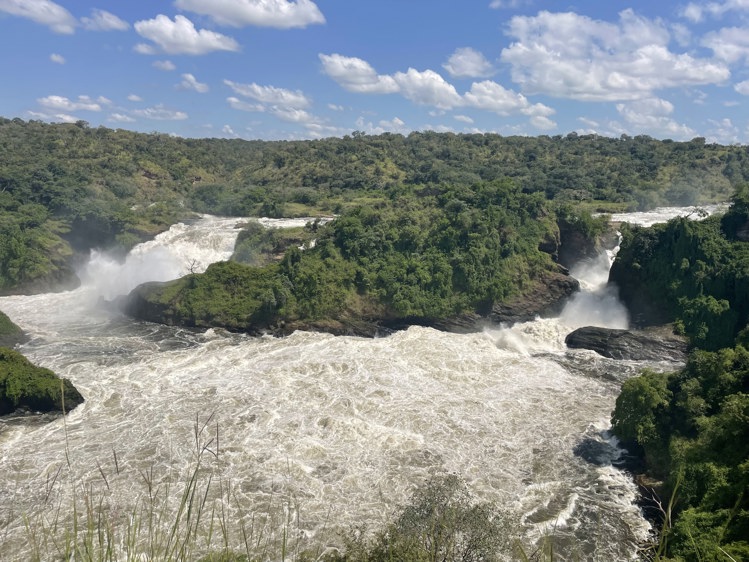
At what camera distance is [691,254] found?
106 feet

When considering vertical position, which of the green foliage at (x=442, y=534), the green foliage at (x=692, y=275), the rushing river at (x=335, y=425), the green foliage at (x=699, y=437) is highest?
the green foliage at (x=692, y=275)

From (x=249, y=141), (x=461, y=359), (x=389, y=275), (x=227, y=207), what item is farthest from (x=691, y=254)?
(x=249, y=141)

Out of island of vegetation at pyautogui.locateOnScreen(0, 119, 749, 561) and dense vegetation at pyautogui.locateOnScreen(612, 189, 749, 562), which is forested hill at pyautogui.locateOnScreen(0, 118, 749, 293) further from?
dense vegetation at pyautogui.locateOnScreen(612, 189, 749, 562)

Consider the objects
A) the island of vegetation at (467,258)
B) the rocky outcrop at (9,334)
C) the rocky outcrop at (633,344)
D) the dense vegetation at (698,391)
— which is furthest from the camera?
the rocky outcrop at (9,334)

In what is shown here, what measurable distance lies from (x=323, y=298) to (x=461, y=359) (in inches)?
356

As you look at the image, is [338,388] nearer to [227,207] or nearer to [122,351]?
[122,351]

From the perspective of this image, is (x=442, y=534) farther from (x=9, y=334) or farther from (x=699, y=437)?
(x=9, y=334)

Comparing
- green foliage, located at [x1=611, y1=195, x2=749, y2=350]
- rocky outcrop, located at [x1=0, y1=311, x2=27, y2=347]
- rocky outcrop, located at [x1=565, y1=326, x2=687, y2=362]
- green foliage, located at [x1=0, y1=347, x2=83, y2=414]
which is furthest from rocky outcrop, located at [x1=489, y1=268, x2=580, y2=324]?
rocky outcrop, located at [x1=0, y1=311, x2=27, y2=347]

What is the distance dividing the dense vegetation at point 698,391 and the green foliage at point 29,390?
20.7m

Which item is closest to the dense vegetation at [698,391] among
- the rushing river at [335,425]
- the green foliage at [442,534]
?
the rushing river at [335,425]

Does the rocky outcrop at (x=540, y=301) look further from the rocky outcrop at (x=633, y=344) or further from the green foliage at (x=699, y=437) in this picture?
the green foliage at (x=699, y=437)

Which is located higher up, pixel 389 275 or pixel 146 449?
pixel 389 275

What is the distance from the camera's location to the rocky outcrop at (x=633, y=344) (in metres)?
29.3

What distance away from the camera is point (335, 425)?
2166cm
